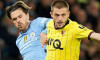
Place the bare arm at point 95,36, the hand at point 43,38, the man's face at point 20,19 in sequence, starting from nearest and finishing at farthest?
the bare arm at point 95,36, the hand at point 43,38, the man's face at point 20,19

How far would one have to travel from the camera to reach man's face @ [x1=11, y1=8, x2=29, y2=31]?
7.41 m

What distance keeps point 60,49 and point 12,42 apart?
4357 mm

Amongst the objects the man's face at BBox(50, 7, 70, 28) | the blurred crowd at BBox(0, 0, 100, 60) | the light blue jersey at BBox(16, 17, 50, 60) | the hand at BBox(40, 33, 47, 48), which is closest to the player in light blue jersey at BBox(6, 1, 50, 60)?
the light blue jersey at BBox(16, 17, 50, 60)

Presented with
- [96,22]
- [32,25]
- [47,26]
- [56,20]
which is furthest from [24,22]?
[96,22]

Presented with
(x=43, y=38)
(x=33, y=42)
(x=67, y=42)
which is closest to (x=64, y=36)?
(x=67, y=42)

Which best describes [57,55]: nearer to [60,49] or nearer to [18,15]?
[60,49]

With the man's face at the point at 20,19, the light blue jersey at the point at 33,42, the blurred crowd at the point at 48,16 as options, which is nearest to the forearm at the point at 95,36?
the light blue jersey at the point at 33,42

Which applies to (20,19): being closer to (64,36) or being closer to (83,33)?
(64,36)

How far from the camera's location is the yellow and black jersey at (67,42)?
6.31 meters

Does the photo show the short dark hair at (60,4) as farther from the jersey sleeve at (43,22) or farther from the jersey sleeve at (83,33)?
the jersey sleeve at (43,22)

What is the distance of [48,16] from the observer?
37.4 feet

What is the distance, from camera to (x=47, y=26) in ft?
22.8

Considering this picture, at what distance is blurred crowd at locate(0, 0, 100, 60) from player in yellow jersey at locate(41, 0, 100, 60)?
4.11 metres

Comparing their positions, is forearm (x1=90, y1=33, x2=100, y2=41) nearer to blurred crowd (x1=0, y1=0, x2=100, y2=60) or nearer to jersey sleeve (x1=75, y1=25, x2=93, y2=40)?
jersey sleeve (x1=75, y1=25, x2=93, y2=40)
